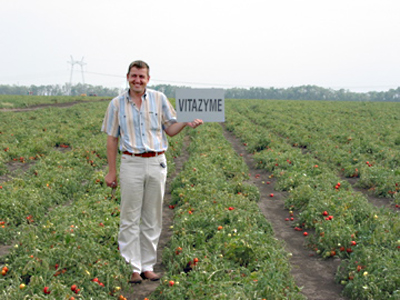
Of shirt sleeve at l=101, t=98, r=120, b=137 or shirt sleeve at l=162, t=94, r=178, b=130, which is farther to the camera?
shirt sleeve at l=162, t=94, r=178, b=130

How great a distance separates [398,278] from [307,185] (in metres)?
3.77

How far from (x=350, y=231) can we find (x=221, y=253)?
2.01 meters

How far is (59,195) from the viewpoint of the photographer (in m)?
7.35

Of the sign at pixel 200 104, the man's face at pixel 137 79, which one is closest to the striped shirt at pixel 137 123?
the man's face at pixel 137 79

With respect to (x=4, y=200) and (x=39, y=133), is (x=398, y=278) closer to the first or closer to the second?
(x=4, y=200)

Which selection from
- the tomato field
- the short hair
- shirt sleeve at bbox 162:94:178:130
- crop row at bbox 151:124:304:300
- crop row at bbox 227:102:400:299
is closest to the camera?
crop row at bbox 151:124:304:300

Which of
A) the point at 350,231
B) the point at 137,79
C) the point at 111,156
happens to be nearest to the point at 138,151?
the point at 111,156

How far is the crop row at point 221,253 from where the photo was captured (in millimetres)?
3789

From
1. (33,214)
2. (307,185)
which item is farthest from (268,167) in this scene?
(33,214)

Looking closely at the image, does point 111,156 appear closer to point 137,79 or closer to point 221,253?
point 137,79

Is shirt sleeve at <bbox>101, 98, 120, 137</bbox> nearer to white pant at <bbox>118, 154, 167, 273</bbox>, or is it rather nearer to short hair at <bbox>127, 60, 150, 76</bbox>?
white pant at <bbox>118, 154, 167, 273</bbox>

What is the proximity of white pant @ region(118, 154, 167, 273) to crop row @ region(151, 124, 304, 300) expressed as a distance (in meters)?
0.37

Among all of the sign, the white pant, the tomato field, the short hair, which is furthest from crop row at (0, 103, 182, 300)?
the short hair

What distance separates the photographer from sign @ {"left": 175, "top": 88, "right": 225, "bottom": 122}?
4172 millimetres
